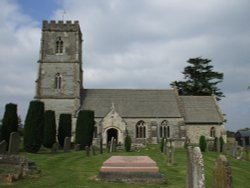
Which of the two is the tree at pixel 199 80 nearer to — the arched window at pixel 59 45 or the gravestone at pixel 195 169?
the arched window at pixel 59 45

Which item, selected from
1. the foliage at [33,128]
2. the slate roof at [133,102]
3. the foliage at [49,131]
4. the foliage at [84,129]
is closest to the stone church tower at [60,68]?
the slate roof at [133,102]

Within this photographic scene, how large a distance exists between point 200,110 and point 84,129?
15966 mm

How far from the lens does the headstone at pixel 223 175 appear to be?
521 cm

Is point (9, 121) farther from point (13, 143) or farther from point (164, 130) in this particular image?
point (164, 130)

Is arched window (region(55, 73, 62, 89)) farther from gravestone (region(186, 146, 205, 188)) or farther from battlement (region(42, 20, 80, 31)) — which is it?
gravestone (region(186, 146, 205, 188))

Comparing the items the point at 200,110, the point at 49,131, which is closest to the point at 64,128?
the point at 49,131

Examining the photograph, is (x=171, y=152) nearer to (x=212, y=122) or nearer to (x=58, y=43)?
(x=212, y=122)

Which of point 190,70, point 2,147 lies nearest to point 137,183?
point 2,147

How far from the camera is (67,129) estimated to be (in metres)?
30.7

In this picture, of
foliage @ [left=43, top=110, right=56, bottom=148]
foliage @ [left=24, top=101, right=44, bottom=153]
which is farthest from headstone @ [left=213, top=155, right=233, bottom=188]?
foliage @ [left=43, top=110, right=56, bottom=148]

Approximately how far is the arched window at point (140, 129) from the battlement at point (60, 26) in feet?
44.4

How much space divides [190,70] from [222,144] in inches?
1127

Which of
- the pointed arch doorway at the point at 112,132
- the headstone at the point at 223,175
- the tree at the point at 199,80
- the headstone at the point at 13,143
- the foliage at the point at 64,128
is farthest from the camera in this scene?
the tree at the point at 199,80

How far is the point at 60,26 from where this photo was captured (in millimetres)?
38188
